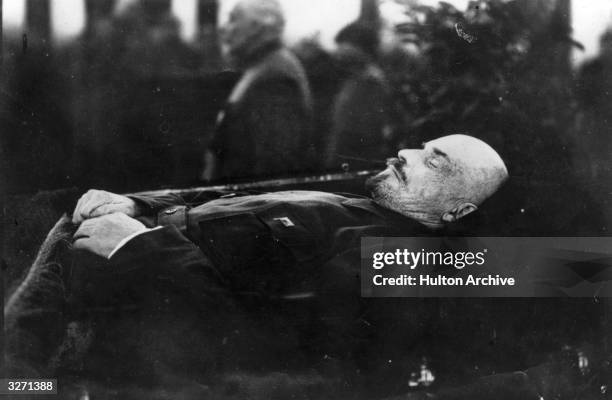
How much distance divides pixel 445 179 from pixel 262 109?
3.89 feet

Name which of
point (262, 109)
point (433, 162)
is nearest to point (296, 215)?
point (262, 109)

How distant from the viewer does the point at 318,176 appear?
3.62 m

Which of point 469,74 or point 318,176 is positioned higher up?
point 469,74

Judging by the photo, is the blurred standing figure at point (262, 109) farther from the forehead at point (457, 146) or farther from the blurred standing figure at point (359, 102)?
the forehead at point (457, 146)

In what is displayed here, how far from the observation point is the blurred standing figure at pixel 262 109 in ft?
11.8

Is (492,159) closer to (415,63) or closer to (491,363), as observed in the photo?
(415,63)

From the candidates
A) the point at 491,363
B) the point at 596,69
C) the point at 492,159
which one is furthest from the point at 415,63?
the point at 491,363

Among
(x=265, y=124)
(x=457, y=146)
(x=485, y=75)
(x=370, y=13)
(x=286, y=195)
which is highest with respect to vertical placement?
(x=370, y=13)

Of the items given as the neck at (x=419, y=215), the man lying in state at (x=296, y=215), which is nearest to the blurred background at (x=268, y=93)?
the man lying in state at (x=296, y=215)

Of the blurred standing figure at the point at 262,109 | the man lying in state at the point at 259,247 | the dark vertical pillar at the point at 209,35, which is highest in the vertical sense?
the dark vertical pillar at the point at 209,35

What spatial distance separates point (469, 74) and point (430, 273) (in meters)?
1.22

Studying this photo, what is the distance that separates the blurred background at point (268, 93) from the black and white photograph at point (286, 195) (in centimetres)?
1

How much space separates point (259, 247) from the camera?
11.7ft

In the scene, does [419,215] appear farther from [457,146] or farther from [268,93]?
[268,93]
